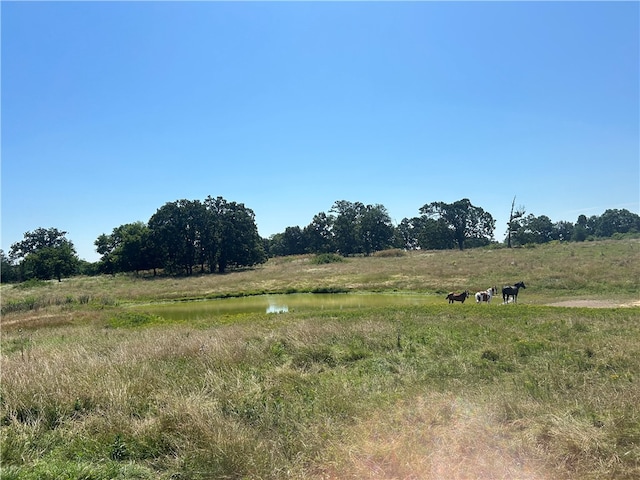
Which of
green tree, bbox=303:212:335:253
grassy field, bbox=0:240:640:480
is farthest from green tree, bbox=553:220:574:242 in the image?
grassy field, bbox=0:240:640:480

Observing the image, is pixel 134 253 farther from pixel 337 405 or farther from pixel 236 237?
pixel 337 405

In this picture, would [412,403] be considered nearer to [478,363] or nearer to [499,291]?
[478,363]

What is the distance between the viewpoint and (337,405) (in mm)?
6324

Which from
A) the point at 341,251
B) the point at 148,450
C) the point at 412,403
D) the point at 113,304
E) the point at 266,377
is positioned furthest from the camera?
the point at 341,251

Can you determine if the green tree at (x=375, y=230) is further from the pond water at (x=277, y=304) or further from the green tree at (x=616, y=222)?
the green tree at (x=616, y=222)

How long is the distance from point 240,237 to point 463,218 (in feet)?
217

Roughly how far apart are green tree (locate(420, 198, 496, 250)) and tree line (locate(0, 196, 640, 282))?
0.90ft

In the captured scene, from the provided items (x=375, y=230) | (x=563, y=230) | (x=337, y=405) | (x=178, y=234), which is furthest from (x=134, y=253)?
(x=563, y=230)

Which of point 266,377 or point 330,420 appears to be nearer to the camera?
point 330,420

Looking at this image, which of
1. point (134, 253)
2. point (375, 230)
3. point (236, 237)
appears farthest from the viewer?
point (375, 230)

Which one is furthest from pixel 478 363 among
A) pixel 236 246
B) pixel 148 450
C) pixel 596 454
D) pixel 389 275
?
pixel 236 246

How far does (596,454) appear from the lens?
15.1 ft

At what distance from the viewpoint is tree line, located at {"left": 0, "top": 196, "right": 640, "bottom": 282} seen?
2766 inches

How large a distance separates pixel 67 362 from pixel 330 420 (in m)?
6.99
